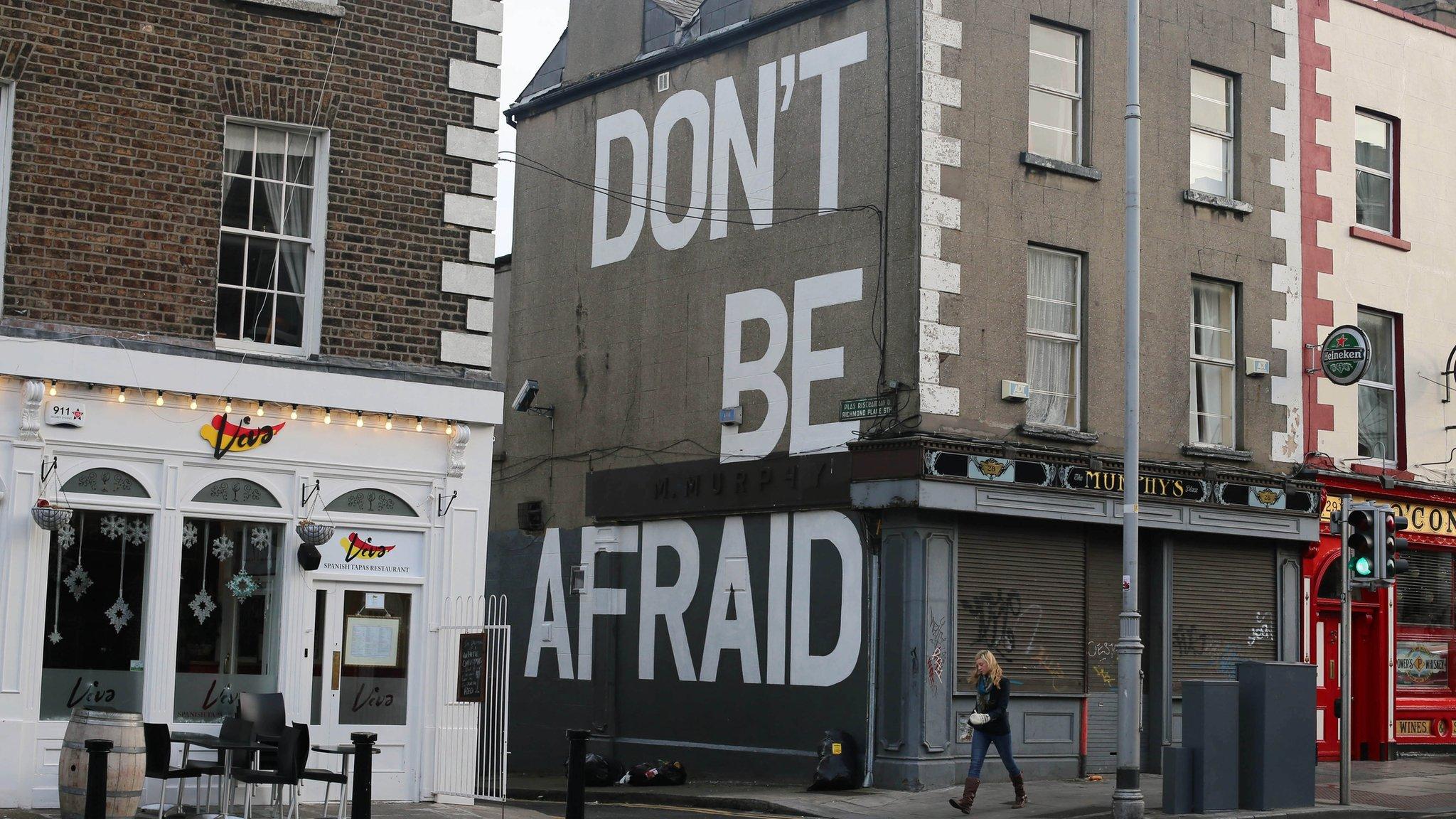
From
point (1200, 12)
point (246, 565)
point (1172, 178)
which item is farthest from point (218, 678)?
point (1200, 12)

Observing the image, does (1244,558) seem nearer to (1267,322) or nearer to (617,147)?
(1267,322)

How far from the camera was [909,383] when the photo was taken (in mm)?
19516

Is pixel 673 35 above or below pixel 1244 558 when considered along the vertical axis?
above

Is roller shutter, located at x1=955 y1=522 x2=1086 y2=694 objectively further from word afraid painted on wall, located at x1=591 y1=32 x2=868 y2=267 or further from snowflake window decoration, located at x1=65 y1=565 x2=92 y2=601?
snowflake window decoration, located at x1=65 y1=565 x2=92 y2=601

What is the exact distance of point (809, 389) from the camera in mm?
20984

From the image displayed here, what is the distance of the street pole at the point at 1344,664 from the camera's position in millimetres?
17531

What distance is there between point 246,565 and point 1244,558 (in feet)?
43.5

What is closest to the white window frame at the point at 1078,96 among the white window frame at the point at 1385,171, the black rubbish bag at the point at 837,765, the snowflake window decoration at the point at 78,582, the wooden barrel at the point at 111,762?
the white window frame at the point at 1385,171

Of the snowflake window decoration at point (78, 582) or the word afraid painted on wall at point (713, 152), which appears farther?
the word afraid painted on wall at point (713, 152)

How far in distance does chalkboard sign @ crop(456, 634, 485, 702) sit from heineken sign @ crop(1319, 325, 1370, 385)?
13014 mm

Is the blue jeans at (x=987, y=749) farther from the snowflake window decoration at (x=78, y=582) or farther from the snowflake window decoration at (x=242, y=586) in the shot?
the snowflake window decoration at (x=78, y=582)

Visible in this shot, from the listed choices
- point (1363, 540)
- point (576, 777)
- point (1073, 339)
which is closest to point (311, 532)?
point (576, 777)

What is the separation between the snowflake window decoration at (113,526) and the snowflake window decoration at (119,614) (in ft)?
Result: 1.84

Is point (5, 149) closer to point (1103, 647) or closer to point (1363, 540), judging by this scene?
point (1103, 647)
